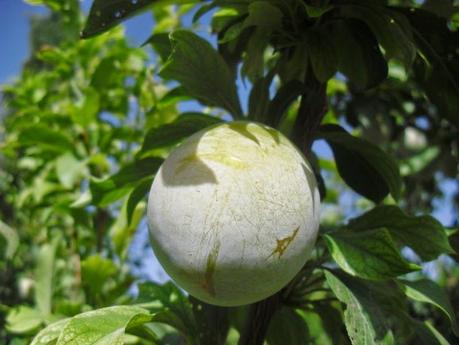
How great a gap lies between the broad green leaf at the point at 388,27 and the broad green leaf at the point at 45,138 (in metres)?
0.96

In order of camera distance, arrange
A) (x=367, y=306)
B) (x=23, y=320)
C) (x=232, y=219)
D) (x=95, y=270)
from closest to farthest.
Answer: (x=232, y=219) → (x=367, y=306) → (x=95, y=270) → (x=23, y=320)

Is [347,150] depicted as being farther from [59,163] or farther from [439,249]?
[59,163]

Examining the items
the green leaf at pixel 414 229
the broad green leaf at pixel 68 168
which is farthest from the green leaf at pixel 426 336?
the broad green leaf at pixel 68 168

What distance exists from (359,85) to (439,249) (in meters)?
0.27

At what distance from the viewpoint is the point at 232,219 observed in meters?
0.60

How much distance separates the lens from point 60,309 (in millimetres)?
1342

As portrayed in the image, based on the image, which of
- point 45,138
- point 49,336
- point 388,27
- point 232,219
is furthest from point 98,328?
point 45,138

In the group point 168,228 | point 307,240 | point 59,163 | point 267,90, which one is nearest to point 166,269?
point 168,228

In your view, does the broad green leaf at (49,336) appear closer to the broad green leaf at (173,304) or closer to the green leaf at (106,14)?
the broad green leaf at (173,304)

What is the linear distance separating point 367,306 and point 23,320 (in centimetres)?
104

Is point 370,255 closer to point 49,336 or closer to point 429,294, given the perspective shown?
point 429,294

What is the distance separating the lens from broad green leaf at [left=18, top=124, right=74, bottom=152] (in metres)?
1.47

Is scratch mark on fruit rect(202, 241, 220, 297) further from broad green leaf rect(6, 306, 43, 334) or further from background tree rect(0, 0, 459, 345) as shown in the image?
broad green leaf rect(6, 306, 43, 334)

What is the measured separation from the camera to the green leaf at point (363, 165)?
0.85 metres
